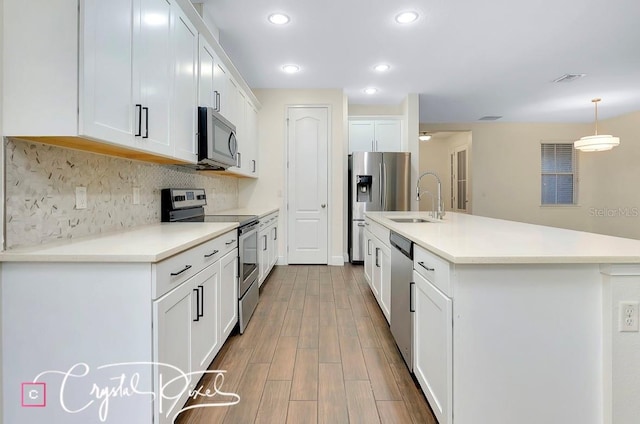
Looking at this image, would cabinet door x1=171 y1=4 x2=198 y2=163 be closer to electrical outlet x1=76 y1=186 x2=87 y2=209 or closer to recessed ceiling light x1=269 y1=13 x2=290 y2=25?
electrical outlet x1=76 y1=186 x2=87 y2=209

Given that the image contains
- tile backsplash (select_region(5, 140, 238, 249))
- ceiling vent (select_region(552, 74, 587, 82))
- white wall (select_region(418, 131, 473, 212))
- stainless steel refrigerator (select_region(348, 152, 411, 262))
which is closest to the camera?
tile backsplash (select_region(5, 140, 238, 249))

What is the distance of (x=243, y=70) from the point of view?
431cm

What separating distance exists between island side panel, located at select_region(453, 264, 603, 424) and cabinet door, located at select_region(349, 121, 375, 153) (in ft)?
14.7

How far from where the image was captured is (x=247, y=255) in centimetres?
274

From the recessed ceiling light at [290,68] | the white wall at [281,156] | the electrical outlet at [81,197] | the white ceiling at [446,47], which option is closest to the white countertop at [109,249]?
the electrical outlet at [81,197]

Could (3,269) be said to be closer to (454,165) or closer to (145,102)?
(145,102)

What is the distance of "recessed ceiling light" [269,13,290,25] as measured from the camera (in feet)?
9.82

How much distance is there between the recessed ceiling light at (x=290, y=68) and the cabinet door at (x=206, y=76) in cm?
152

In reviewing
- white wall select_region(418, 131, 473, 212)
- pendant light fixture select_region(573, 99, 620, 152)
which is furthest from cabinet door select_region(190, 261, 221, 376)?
white wall select_region(418, 131, 473, 212)

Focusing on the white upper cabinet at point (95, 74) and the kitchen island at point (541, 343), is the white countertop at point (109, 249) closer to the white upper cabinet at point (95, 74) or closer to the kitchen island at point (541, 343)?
the white upper cabinet at point (95, 74)

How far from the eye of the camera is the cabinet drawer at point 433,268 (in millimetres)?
1382

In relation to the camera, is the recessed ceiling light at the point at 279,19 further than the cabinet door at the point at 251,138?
No

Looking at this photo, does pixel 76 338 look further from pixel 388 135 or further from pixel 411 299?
pixel 388 135

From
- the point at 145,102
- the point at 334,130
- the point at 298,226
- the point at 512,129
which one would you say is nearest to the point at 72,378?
the point at 145,102
